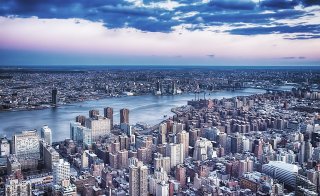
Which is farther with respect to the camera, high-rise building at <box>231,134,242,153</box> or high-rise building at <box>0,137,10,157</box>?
high-rise building at <box>231,134,242,153</box>

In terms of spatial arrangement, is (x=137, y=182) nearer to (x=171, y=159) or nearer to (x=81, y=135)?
(x=171, y=159)

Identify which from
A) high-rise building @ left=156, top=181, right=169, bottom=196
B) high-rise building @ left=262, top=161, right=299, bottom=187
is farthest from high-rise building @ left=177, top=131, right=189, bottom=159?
high-rise building @ left=156, top=181, right=169, bottom=196

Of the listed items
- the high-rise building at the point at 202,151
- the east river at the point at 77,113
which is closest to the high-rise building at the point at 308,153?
the high-rise building at the point at 202,151

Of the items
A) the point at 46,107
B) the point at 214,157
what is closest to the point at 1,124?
the point at 46,107

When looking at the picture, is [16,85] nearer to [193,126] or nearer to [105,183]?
[193,126]

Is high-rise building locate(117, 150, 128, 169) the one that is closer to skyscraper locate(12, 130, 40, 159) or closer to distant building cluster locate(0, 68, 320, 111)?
skyscraper locate(12, 130, 40, 159)
